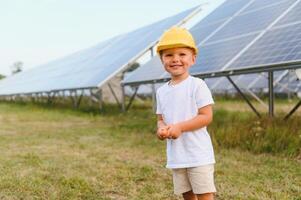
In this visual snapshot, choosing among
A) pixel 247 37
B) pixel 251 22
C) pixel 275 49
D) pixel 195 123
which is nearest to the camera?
pixel 195 123

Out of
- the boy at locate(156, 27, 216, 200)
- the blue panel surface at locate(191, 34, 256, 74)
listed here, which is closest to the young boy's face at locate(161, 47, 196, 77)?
the boy at locate(156, 27, 216, 200)

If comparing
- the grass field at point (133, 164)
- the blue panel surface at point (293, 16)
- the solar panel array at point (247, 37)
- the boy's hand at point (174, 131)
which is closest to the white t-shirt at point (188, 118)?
the boy's hand at point (174, 131)

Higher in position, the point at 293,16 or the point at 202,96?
the point at 293,16

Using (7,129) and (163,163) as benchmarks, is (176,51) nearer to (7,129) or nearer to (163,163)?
Result: (163,163)

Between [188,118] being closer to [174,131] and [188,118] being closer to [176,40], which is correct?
[174,131]

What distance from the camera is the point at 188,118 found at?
270 centimetres

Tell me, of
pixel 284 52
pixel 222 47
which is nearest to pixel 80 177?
pixel 284 52

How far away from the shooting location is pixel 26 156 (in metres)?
6.01

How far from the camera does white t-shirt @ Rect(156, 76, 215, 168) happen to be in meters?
2.66

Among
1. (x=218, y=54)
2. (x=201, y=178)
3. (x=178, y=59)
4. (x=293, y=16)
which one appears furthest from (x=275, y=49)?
(x=201, y=178)

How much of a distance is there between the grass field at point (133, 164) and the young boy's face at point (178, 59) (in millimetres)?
1502

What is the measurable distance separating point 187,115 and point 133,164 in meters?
2.75

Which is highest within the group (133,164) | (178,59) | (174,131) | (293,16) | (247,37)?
(293,16)

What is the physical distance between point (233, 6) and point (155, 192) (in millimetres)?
8289
